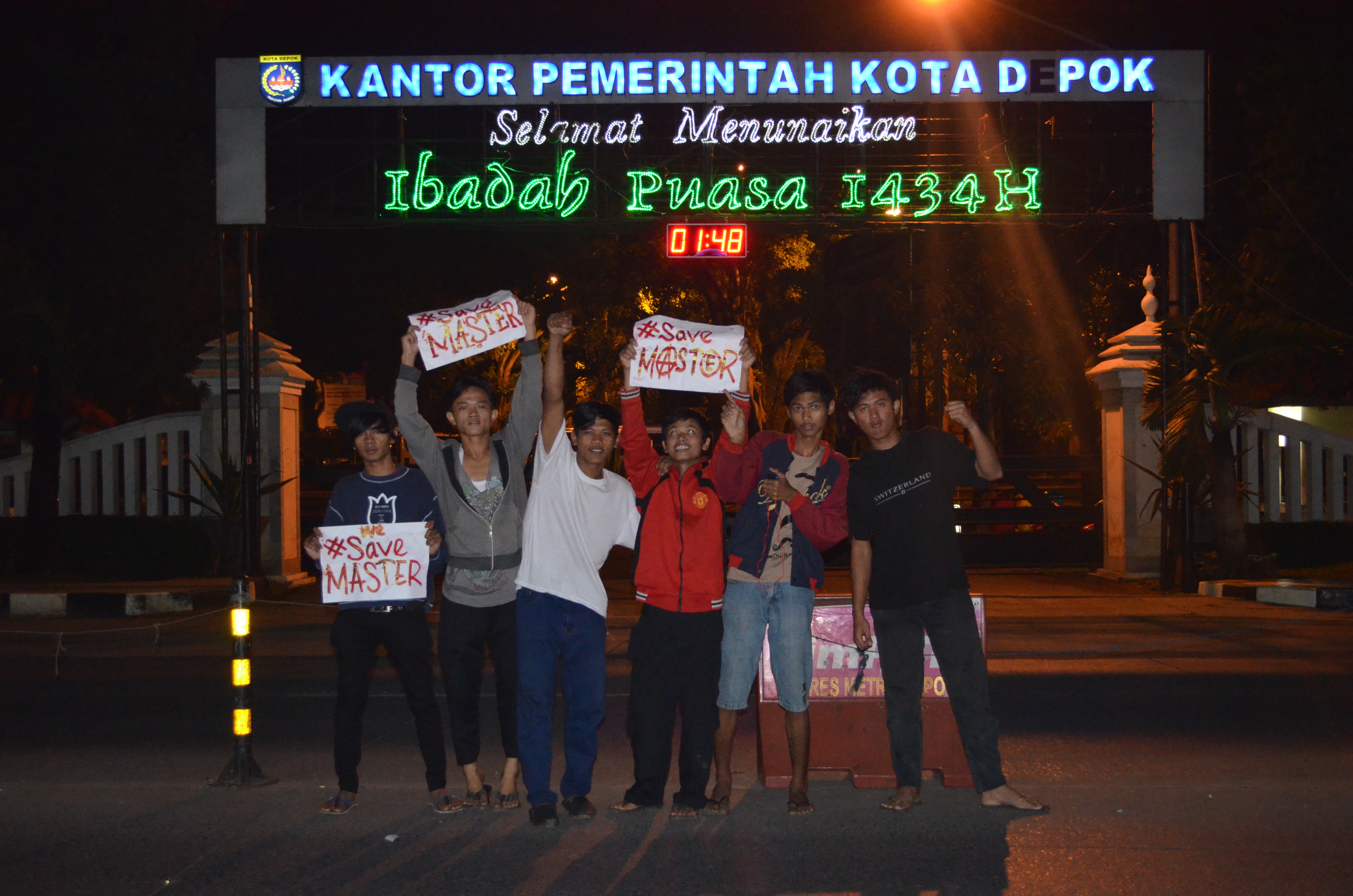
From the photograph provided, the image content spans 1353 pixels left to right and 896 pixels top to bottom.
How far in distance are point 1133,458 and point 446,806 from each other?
1269 cm

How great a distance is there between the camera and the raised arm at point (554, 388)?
584 centimetres

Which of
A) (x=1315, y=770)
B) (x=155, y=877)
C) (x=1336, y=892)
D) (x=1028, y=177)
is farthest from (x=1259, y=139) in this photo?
(x=155, y=877)

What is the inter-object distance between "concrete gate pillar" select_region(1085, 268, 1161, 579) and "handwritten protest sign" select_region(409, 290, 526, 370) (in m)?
12.0

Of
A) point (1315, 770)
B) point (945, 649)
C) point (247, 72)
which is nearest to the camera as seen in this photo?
point (945, 649)

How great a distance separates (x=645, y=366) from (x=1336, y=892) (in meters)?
3.59

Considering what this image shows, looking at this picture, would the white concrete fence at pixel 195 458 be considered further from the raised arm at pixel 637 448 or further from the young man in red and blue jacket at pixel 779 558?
the young man in red and blue jacket at pixel 779 558

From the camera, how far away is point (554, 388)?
589cm

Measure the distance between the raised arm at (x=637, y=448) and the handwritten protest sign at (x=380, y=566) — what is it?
3.31ft

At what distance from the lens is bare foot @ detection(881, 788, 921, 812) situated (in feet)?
18.8

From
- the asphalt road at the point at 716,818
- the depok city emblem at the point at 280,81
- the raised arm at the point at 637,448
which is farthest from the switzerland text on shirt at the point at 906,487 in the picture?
the depok city emblem at the point at 280,81

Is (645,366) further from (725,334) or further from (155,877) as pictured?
(155,877)

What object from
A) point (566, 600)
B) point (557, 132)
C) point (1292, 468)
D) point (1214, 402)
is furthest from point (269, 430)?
point (1292, 468)

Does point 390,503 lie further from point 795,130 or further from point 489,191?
point 795,130

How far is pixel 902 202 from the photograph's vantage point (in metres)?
16.2
